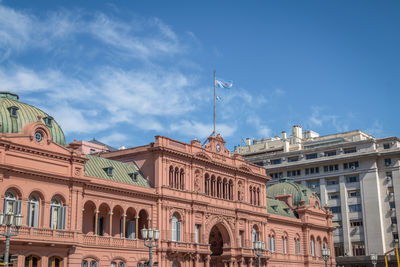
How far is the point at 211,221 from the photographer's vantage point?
237 feet

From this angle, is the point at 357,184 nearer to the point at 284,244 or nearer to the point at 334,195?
the point at 334,195

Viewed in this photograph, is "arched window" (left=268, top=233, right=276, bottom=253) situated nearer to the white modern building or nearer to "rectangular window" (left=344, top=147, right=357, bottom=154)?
the white modern building

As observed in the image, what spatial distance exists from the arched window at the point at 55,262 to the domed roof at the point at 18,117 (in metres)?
11.4

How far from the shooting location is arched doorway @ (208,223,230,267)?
7556 cm

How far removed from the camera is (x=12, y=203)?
49.5 m

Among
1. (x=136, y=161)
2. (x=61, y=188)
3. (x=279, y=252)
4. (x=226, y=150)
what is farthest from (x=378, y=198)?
(x=61, y=188)

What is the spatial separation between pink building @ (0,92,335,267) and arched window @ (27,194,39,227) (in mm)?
88

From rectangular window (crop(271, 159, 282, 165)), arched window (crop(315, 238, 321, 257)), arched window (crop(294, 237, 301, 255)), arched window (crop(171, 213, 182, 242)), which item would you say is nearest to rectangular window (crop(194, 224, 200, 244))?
arched window (crop(171, 213, 182, 242))

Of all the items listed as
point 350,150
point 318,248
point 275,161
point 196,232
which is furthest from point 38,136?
point 275,161

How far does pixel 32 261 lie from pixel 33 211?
4.39 m

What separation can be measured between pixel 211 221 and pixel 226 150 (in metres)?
11.1

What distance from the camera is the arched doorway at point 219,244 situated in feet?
248

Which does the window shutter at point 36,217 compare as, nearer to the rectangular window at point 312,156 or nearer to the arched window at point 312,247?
the arched window at point 312,247

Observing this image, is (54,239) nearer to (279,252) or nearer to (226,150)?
(226,150)
